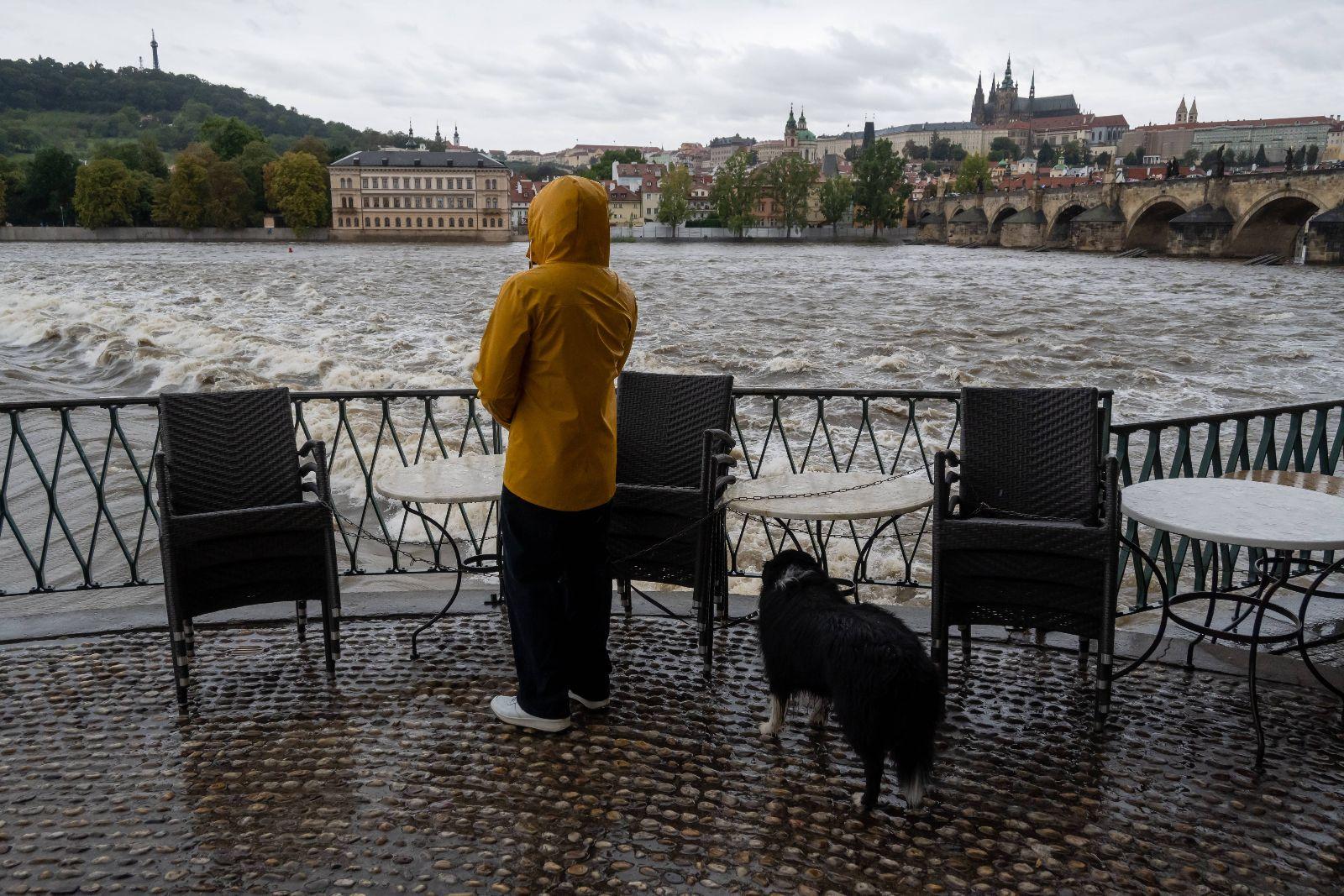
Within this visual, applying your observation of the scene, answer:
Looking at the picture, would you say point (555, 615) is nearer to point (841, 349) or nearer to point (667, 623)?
point (667, 623)

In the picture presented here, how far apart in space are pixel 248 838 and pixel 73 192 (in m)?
106

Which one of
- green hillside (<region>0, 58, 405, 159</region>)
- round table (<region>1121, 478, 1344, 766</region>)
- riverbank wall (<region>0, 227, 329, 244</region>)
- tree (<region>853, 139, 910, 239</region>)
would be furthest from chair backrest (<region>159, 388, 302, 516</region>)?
green hillside (<region>0, 58, 405, 159</region>)

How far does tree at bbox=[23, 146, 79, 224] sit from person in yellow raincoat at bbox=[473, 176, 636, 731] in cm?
10435

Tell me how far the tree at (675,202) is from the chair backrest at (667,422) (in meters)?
105

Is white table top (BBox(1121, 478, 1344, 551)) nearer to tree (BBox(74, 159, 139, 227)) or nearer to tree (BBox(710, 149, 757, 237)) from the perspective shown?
tree (BBox(74, 159, 139, 227))

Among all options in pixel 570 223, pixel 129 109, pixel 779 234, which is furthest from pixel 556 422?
pixel 129 109

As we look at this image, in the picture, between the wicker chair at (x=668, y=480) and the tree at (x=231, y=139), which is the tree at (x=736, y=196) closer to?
the tree at (x=231, y=139)

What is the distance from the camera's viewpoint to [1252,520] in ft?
11.4

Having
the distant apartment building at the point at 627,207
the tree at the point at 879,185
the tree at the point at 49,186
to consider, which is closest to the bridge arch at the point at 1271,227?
the tree at the point at 879,185

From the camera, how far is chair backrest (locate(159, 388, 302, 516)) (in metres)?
3.89

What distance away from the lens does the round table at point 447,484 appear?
12.9 feet

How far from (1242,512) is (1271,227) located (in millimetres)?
61688

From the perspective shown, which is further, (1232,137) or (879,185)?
(1232,137)

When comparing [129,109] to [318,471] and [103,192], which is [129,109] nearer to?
[103,192]
